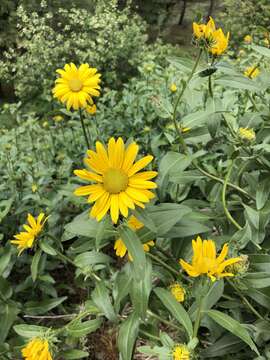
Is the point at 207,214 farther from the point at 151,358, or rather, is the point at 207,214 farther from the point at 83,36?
the point at 83,36

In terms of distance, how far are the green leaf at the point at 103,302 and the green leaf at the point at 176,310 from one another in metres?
0.14

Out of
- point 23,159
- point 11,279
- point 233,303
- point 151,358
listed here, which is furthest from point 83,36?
point 233,303

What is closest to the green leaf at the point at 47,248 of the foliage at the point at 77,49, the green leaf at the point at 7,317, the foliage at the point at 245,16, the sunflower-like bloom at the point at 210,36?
the green leaf at the point at 7,317

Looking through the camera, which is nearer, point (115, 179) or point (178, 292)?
point (115, 179)

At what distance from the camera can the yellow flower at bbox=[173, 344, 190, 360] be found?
915 mm

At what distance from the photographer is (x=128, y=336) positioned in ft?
3.57

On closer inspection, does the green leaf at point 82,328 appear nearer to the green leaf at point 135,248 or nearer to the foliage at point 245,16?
the green leaf at point 135,248

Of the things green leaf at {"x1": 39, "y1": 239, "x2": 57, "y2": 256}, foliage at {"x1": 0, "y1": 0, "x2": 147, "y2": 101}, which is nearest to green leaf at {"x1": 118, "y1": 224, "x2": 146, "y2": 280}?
green leaf at {"x1": 39, "y1": 239, "x2": 57, "y2": 256}

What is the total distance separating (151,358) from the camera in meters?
1.70

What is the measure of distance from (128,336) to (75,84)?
0.86 metres

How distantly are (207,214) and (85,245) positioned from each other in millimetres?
361

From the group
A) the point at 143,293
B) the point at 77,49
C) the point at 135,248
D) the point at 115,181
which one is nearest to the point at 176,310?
the point at 143,293

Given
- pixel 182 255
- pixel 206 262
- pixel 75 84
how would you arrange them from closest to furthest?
pixel 206 262 < pixel 182 255 < pixel 75 84

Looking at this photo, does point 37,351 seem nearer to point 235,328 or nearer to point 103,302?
point 103,302
